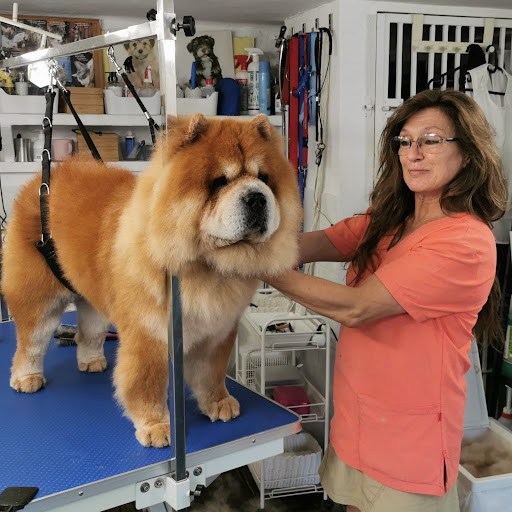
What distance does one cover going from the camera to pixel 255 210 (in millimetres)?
1182

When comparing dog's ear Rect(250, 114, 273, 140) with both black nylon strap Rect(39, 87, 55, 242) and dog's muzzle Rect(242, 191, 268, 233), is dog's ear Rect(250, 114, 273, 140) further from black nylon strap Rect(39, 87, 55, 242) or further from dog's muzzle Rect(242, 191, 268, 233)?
black nylon strap Rect(39, 87, 55, 242)

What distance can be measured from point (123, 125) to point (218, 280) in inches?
102

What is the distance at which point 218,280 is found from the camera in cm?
133

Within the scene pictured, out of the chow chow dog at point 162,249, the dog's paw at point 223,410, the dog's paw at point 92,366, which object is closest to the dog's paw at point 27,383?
the chow chow dog at point 162,249

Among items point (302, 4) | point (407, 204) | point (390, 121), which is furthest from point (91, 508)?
point (302, 4)

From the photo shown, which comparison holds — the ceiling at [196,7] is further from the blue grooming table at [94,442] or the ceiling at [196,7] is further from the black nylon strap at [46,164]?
the blue grooming table at [94,442]

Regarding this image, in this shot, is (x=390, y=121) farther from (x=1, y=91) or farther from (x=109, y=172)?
(x=1, y=91)

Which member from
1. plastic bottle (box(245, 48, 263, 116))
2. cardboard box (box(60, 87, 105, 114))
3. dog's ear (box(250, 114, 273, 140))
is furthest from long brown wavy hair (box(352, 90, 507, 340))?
cardboard box (box(60, 87, 105, 114))

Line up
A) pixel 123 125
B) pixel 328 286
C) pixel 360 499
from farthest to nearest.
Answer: pixel 123 125 < pixel 360 499 < pixel 328 286

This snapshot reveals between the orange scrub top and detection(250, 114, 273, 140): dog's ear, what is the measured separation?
467 mm

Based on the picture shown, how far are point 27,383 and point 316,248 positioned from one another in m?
1.01

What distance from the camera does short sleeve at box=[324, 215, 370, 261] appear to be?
1.79 meters

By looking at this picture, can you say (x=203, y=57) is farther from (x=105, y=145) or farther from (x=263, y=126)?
(x=263, y=126)

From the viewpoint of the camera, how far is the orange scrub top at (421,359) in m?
1.38
